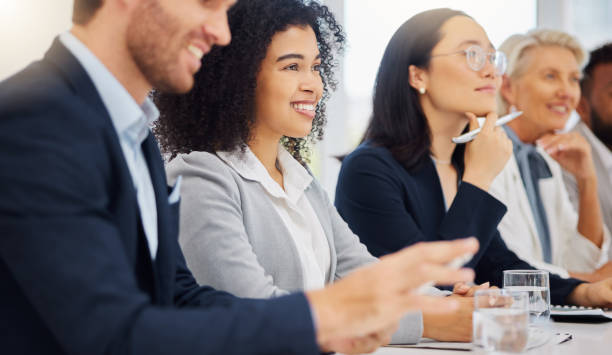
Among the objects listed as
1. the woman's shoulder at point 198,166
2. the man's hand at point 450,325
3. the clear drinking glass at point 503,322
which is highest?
the woman's shoulder at point 198,166

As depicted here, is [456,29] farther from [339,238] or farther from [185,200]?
[185,200]

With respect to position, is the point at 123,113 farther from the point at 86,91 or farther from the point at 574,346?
the point at 574,346

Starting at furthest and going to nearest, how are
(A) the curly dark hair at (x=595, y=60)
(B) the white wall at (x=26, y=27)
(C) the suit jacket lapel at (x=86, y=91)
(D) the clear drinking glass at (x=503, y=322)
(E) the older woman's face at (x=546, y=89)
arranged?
(A) the curly dark hair at (x=595, y=60) → (E) the older woman's face at (x=546, y=89) → (B) the white wall at (x=26, y=27) → (D) the clear drinking glass at (x=503, y=322) → (C) the suit jacket lapel at (x=86, y=91)

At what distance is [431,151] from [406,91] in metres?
0.24

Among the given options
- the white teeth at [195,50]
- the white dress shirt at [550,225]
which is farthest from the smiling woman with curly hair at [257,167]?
the white dress shirt at [550,225]

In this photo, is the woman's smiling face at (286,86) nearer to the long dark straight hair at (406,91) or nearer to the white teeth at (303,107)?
the white teeth at (303,107)

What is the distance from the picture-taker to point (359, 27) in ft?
11.1

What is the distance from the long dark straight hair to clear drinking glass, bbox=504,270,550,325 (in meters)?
0.81

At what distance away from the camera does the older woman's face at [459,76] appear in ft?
7.52

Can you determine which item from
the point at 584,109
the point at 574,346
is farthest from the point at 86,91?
the point at 584,109

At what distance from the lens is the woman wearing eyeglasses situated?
6.79 feet

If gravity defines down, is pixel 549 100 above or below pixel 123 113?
below

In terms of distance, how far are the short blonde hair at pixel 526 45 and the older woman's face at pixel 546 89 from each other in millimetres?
25

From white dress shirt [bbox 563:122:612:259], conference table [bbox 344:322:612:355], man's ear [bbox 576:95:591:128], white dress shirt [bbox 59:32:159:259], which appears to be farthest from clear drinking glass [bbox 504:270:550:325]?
man's ear [bbox 576:95:591:128]
